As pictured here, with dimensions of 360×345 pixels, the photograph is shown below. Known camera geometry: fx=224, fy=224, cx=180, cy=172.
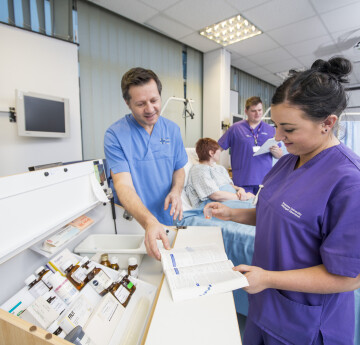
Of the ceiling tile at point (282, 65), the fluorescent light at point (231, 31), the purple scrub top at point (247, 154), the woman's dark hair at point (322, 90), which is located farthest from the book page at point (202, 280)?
the ceiling tile at point (282, 65)

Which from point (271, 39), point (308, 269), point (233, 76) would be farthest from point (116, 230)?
point (233, 76)

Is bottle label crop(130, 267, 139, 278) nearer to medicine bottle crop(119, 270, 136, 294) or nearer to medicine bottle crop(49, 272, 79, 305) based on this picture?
medicine bottle crop(119, 270, 136, 294)

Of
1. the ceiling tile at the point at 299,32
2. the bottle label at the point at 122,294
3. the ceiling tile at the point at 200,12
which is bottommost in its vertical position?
the bottle label at the point at 122,294

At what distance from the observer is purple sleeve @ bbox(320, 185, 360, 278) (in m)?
0.51

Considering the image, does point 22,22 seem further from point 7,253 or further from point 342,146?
point 342,146

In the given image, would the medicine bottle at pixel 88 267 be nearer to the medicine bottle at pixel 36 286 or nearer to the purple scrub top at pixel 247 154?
the medicine bottle at pixel 36 286

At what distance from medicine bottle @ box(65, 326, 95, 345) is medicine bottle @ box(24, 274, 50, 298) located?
22cm

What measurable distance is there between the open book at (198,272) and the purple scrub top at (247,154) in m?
1.65

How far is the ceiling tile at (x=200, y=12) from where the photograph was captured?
2.28 metres

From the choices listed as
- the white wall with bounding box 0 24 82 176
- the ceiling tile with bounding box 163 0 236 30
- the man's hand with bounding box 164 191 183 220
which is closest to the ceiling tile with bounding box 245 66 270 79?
the ceiling tile with bounding box 163 0 236 30

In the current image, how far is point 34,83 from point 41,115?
0.32 meters

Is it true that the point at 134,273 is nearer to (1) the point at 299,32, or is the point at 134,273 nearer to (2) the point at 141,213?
(2) the point at 141,213

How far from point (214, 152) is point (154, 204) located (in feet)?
3.64

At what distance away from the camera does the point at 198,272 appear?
0.72 meters
